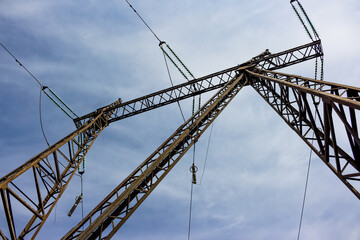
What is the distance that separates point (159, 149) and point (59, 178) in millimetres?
6610

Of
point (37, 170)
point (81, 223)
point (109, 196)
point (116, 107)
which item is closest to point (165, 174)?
point (109, 196)

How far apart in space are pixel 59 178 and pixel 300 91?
488 inches

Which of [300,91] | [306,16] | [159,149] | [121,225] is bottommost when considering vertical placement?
[121,225]

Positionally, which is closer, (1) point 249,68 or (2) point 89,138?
(1) point 249,68

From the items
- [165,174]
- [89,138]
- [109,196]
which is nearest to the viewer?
[109,196]

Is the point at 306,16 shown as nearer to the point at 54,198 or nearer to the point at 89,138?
the point at 89,138

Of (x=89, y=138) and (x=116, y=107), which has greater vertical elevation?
(x=116, y=107)

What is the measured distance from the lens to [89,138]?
16625 millimetres

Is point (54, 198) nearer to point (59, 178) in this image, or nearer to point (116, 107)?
point (59, 178)

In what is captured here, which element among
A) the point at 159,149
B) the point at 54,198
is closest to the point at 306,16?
the point at 159,149

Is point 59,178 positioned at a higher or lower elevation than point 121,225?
higher

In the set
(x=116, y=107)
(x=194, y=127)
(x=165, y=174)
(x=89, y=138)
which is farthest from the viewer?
(x=116, y=107)

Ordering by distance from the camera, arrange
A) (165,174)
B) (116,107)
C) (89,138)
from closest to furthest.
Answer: (165,174) → (89,138) → (116,107)

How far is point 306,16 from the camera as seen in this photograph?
56.0 ft
